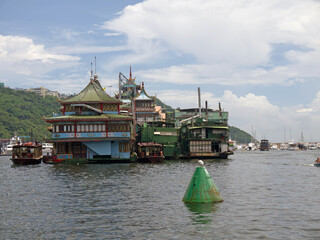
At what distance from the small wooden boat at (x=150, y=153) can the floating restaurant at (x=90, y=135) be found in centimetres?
306

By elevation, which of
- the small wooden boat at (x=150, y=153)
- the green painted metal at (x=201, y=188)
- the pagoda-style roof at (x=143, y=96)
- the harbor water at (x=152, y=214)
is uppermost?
→ the pagoda-style roof at (x=143, y=96)

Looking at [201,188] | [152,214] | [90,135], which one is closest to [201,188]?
[201,188]

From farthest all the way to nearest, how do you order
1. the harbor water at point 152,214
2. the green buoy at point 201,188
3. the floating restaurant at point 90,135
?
1. the floating restaurant at point 90,135
2. the green buoy at point 201,188
3. the harbor water at point 152,214

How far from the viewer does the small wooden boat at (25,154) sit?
7194 centimetres

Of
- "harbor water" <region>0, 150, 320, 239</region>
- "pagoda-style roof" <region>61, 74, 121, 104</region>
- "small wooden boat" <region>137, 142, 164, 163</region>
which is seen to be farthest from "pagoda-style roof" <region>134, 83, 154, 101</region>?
"harbor water" <region>0, 150, 320, 239</region>

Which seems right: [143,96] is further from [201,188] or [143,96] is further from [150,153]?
[201,188]

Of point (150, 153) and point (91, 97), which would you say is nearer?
point (91, 97)

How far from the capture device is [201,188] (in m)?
22.9

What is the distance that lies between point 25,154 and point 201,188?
57933mm

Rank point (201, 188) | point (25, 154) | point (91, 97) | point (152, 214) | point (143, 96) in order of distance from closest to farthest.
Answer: point (152, 214) < point (201, 188) < point (91, 97) < point (25, 154) < point (143, 96)

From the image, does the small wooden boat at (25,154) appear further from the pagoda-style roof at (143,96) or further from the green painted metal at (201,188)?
the pagoda-style roof at (143,96)

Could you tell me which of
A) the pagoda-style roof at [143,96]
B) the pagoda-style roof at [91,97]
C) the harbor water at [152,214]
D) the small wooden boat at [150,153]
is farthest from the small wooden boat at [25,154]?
the pagoda-style roof at [143,96]

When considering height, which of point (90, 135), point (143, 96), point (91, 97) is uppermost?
point (143, 96)

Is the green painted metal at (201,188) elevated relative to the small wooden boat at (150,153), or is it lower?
lower
